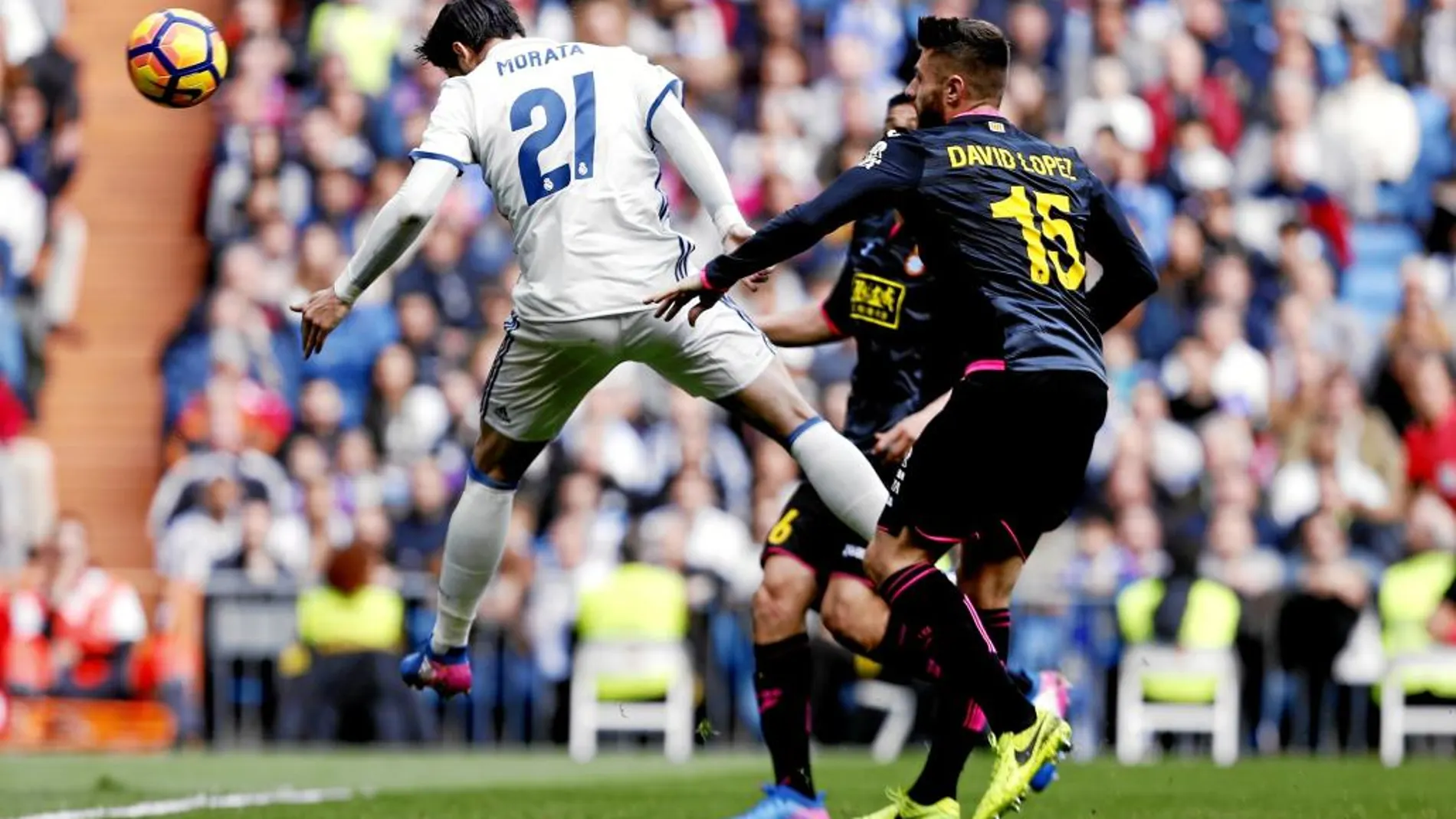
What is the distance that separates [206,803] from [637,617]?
15.7 ft

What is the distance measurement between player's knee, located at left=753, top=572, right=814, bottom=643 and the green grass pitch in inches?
34.4

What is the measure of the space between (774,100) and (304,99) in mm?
3675

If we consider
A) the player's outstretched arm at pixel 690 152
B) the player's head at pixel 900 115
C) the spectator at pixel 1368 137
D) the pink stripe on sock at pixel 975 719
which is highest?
the spectator at pixel 1368 137

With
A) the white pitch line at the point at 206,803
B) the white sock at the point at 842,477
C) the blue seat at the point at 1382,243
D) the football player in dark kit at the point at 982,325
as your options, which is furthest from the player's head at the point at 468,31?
the blue seat at the point at 1382,243

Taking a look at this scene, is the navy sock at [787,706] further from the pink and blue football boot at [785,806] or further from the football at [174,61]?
the football at [174,61]

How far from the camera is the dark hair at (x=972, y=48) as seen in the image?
8.66 metres

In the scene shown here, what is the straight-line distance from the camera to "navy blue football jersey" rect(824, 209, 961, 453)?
9867 mm

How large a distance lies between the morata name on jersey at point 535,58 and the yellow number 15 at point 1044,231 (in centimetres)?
171

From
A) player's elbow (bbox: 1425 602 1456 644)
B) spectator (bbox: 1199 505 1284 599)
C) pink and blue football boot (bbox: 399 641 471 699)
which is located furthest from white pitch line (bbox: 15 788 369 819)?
player's elbow (bbox: 1425 602 1456 644)

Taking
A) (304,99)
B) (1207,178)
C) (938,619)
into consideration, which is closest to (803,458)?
(938,619)

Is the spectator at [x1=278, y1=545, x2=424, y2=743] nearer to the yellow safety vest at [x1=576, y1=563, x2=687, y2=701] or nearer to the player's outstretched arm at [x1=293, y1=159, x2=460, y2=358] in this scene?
the yellow safety vest at [x1=576, y1=563, x2=687, y2=701]

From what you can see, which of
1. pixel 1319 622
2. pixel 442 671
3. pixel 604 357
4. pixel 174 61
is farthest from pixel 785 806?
pixel 1319 622

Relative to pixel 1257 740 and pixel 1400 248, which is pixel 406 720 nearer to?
pixel 1257 740

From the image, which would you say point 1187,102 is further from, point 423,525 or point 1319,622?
point 423,525
